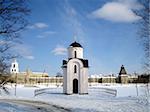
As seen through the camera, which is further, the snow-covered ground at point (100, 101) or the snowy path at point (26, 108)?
the snow-covered ground at point (100, 101)

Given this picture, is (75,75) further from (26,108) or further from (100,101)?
(26,108)

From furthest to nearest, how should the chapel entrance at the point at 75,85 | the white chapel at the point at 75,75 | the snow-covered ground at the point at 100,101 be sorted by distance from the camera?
the chapel entrance at the point at 75,85 → the white chapel at the point at 75,75 → the snow-covered ground at the point at 100,101

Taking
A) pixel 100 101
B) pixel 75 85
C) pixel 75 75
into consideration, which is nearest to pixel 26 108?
Answer: pixel 100 101

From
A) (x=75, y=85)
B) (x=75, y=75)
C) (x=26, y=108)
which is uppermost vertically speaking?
(x=75, y=75)

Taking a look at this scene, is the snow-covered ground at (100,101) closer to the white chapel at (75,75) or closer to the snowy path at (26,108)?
the snowy path at (26,108)

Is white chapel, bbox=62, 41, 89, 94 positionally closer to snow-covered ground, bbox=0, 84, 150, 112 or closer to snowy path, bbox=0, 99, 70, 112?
snow-covered ground, bbox=0, 84, 150, 112

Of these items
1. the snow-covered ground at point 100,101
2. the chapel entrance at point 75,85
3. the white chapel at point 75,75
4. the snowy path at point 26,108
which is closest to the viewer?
the snowy path at point 26,108

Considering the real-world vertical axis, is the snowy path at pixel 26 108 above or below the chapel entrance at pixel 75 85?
below

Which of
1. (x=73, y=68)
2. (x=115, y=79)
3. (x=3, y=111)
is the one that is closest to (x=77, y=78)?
(x=73, y=68)

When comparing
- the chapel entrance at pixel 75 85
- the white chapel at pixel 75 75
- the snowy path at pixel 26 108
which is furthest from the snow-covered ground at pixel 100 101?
the chapel entrance at pixel 75 85

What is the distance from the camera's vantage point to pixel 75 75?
45.5 metres

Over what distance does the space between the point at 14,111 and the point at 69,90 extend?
2827cm

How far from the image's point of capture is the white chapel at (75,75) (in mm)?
44875

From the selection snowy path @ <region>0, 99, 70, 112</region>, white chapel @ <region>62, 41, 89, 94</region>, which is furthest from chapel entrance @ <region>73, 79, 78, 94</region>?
snowy path @ <region>0, 99, 70, 112</region>
